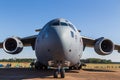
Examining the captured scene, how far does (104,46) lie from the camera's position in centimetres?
2319

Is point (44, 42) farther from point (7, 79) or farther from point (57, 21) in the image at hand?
point (7, 79)

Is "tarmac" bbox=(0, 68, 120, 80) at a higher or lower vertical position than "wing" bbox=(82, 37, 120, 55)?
lower

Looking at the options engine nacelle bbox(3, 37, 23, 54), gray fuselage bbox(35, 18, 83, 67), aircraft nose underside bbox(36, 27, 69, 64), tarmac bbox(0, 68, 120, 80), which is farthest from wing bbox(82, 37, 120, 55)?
aircraft nose underside bbox(36, 27, 69, 64)

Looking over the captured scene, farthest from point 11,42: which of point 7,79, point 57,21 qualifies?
point 7,79

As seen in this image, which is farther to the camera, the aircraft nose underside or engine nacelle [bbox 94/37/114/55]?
engine nacelle [bbox 94/37/114/55]

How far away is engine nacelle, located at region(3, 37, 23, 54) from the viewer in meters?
21.4

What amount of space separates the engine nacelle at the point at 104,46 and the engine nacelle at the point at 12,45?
21.2 feet

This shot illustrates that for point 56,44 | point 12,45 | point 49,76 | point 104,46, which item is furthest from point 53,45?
point 104,46

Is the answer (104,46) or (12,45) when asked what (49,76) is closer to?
(12,45)

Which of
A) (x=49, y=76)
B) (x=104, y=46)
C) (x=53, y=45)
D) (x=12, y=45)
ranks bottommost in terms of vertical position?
(x=49, y=76)

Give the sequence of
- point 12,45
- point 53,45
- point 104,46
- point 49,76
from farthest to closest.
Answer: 1. point 104,46
2. point 12,45
3. point 49,76
4. point 53,45

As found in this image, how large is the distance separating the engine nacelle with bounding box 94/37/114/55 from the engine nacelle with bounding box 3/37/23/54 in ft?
21.2

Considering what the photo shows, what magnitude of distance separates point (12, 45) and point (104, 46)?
8.00 m

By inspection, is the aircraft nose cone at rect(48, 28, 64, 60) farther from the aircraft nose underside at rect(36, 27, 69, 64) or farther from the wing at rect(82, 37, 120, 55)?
the wing at rect(82, 37, 120, 55)
